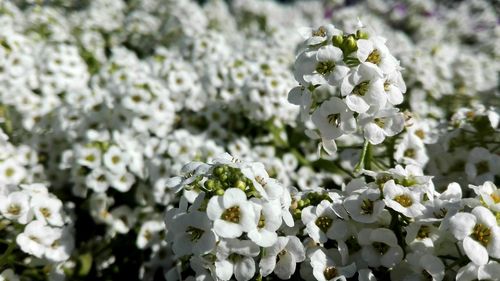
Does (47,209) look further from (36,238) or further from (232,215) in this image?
(232,215)

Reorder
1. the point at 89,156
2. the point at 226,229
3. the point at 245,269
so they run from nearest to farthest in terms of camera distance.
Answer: the point at 226,229
the point at 245,269
the point at 89,156

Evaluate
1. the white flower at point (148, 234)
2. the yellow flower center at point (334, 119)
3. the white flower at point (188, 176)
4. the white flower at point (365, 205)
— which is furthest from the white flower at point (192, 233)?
the white flower at point (148, 234)

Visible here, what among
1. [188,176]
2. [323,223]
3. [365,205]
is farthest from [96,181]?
[365,205]

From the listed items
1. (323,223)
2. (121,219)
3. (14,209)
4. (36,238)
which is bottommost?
(121,219)

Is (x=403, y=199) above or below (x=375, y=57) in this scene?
below

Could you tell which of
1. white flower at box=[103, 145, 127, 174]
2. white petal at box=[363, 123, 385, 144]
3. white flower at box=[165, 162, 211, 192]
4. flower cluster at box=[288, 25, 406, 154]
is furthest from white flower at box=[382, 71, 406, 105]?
white flower at box=[103, 145, 127, 174]

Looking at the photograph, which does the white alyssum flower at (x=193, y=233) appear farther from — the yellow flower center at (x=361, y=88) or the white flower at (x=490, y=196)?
the white flower at (x=490, y=196)

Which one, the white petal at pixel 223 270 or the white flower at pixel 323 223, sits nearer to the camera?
the white petal at pixel 223 270
